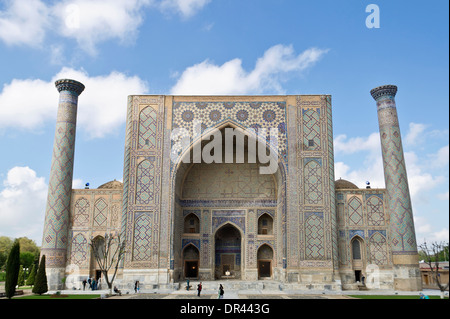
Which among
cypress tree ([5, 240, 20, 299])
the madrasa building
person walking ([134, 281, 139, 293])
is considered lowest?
person walking ([134, 281, 139, 293])

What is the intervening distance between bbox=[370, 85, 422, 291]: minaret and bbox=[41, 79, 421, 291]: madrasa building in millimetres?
36

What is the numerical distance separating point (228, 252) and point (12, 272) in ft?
26.6

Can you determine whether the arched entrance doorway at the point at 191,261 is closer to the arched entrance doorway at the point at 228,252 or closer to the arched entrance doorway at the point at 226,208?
the arched entrance doorway at the point at 226,208

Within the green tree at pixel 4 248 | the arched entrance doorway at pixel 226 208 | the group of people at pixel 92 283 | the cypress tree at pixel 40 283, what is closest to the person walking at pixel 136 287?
the group of people at pixel 92 283

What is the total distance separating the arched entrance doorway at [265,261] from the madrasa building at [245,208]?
0.04 meters

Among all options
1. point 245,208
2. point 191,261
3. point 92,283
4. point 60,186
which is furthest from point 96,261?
point 245,208

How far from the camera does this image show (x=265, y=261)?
1633 cm

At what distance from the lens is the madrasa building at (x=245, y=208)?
559 inches

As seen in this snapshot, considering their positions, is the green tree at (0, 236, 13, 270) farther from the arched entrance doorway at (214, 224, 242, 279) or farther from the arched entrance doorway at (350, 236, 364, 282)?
the arched entrance doorway at (350, 236, 364, 282)

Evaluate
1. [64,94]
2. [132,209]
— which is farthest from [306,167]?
[64,94]

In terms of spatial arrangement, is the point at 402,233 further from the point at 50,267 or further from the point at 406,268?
the point at 50,267

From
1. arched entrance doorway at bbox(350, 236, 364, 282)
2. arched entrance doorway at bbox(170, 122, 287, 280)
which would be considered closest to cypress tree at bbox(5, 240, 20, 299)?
arched entrance doorway at bbox(170, 122, 287, 280)

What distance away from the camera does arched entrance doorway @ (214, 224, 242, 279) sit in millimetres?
16586

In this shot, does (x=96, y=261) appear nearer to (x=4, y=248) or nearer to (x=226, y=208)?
(x=226, y=208)
